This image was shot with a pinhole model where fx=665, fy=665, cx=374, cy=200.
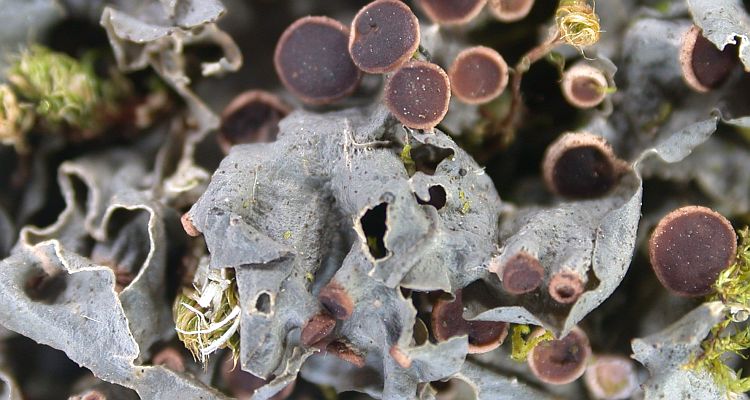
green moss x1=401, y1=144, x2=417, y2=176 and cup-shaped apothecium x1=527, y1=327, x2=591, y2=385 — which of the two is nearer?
green moss x1=401, y1=144, x2=417, y2=176

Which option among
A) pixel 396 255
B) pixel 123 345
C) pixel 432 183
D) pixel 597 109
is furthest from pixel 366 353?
pixel 597 109

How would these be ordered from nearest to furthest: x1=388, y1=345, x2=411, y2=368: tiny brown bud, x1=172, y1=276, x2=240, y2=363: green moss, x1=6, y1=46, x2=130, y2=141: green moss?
x1=388, y1=345, x2=411, y2=368: tiny brown bud < x1=172, y1=276, x2=240, y2=363: green moss < x1=6, y1=46, x2=130, y2=141: green moss

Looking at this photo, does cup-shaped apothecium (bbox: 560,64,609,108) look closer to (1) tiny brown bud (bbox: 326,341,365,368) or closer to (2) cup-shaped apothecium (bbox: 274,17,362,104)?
(2) cup-shaped apothecium (bbox: 274,17,362,104)

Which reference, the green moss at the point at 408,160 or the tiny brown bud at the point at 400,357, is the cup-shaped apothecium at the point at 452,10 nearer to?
the green moss at the point at 408,160

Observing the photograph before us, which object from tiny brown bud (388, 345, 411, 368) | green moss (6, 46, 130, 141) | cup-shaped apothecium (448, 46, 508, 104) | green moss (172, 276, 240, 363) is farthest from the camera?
green moss (6, 46, 130, 141)

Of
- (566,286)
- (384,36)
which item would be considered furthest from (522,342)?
(384,36)

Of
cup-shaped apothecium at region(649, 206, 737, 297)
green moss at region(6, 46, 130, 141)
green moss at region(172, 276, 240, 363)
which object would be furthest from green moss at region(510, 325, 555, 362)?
green moss at region(6, 46, 130, 141)

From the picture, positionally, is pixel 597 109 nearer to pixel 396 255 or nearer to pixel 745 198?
pixel 745 198
